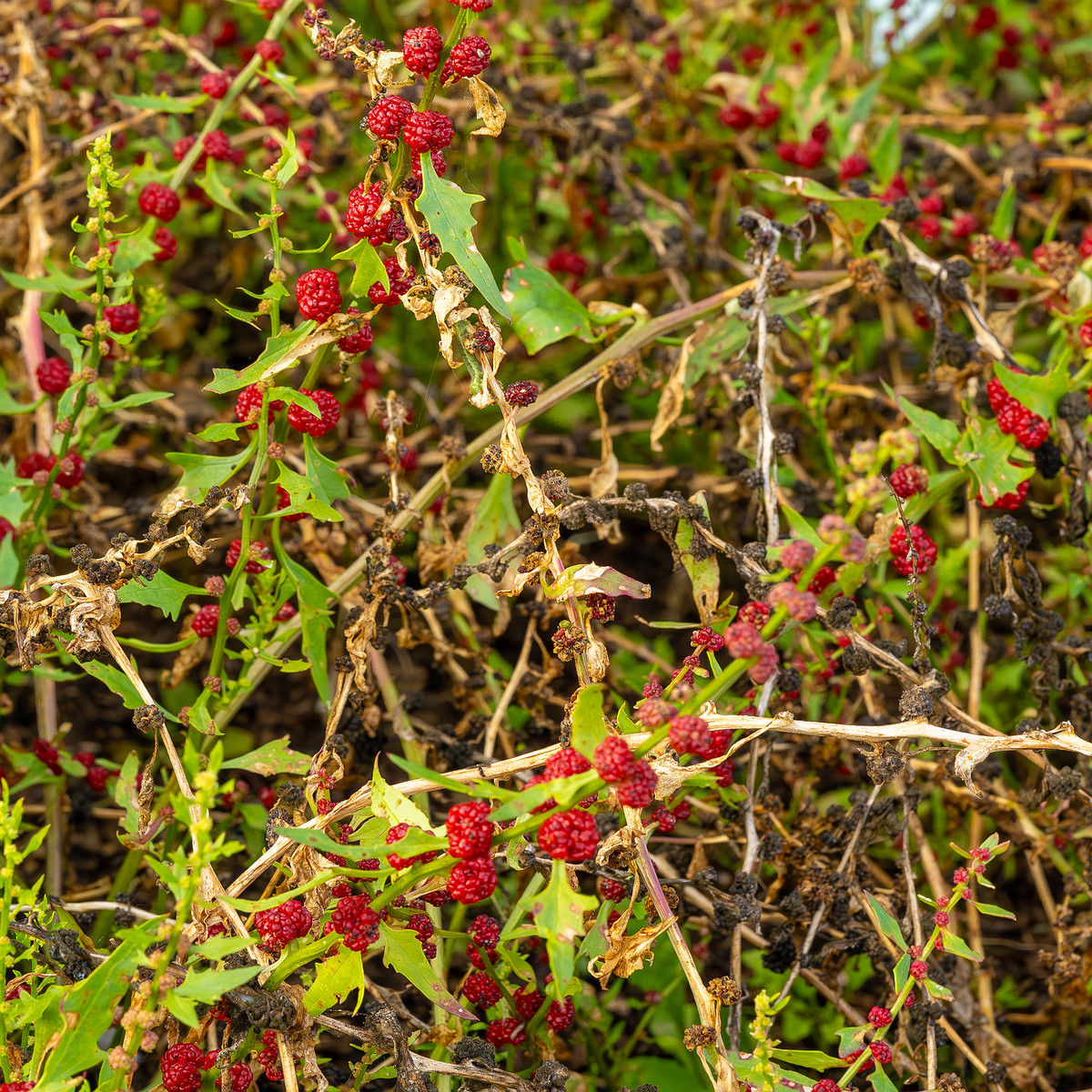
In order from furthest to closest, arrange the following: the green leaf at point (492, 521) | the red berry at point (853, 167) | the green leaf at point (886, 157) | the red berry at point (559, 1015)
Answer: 1. the red berry at point (853, 167)
2. the green leaf at point (886, 157)
3. the green leaf at point (492, 521)
4. the red berry at point (559, 1015)

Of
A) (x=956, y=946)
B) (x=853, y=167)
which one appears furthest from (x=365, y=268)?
(x=853, y=167)

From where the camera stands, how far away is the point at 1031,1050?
7.48ft

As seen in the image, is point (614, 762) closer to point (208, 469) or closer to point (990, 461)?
point (208, 469)

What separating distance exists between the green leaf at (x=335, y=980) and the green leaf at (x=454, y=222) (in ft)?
3.42

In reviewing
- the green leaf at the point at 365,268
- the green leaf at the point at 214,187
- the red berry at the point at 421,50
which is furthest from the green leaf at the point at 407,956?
the green leaf at the point at 214,187

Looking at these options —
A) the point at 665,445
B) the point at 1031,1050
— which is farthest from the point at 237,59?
the point at 1031,1050

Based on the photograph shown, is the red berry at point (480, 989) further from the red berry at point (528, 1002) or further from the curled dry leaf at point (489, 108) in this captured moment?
the curled dry leaf at point (489, 108)

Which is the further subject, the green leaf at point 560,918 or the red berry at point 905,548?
the red berry at point 905,548

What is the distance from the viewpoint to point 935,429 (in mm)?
2281

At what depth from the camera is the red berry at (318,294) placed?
1.77m

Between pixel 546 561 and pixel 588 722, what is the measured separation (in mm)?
436

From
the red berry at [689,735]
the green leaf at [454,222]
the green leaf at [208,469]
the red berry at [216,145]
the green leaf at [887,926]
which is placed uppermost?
the red berry at [216,145]

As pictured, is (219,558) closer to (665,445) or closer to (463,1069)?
(665,445)

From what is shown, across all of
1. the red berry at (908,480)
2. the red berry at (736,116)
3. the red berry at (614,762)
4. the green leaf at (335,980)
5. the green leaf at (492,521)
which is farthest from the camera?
the red berry at (736,116)
